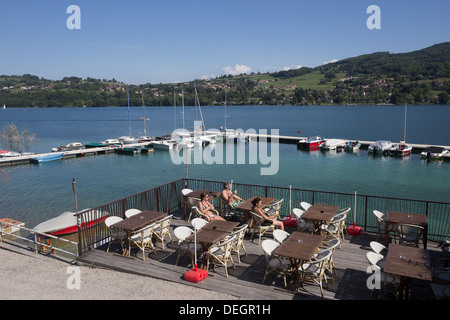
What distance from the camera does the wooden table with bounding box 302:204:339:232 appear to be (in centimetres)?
920

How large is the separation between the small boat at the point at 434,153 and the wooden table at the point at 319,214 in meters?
38.4

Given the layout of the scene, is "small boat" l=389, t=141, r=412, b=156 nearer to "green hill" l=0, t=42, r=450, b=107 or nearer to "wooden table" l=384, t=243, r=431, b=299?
"wooden table" l=384, t=243, r=431, b=299

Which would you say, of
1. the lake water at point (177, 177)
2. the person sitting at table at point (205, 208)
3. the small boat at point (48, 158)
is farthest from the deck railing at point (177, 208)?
the small boat at point (48, 158)

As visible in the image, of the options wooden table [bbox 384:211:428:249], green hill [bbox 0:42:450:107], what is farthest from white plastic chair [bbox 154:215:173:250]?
green hill [bbox 0:42:450:107]

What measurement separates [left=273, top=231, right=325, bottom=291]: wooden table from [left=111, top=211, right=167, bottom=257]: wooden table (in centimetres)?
379

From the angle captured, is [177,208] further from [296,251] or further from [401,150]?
[401,150]

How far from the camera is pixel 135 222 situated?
30.1 ft

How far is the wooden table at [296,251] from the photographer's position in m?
6.89

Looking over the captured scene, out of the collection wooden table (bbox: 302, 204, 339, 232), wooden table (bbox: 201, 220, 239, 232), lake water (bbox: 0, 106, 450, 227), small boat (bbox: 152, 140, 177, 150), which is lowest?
lake water (bbox: 0, 106, 450, 227)

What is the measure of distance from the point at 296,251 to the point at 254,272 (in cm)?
132

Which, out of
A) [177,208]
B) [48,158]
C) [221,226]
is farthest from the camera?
[48,158]

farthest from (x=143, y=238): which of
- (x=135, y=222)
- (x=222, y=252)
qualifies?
(x=222, y=252)

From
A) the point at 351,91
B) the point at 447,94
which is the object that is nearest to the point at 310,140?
the point at 447,94
